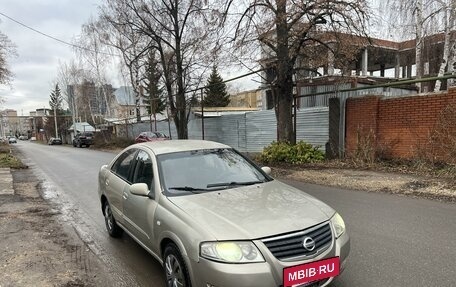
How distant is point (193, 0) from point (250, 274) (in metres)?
20.5

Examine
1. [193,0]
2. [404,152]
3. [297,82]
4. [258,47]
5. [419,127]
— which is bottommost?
[404,152]

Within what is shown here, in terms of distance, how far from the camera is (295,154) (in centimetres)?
1311

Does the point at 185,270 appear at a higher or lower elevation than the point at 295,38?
lower

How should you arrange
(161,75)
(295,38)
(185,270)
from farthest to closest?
(161,75), (295,38), (185,270)

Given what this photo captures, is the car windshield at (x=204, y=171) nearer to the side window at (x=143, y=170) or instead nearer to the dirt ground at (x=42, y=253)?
the side window at (x=143, y=170)

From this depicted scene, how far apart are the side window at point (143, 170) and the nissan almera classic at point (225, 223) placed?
0.05 feet

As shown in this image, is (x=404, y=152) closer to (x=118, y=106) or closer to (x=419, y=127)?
(x=419, y=127)

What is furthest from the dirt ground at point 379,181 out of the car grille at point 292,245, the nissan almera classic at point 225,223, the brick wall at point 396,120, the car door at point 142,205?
the car door at point 142,205

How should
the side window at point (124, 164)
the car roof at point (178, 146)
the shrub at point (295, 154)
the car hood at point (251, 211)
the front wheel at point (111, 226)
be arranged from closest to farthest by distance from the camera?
the car hood at point (251, 211)
the car roof at point (178, 146)
the side window at point (124, 164)
the front wheel at point (111, 226)
the shrub at point (295, 154)

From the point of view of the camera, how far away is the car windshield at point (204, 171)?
412 centimetres

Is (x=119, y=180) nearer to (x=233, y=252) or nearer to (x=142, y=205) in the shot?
(x=142, y=205)

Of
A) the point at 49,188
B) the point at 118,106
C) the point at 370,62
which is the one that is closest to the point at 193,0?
the point at 49,188

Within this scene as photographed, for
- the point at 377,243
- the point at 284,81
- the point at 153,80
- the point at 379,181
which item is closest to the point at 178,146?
the point at 377,243

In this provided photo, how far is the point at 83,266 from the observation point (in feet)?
15.3
